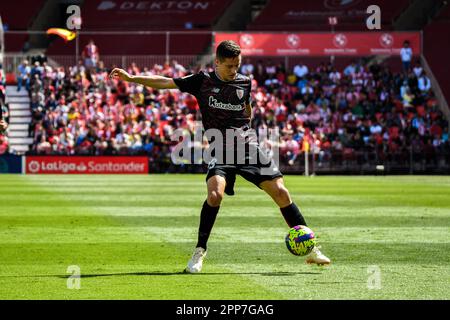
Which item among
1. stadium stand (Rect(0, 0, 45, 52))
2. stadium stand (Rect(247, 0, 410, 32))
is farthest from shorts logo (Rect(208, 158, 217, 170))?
stadium stand (Rect(247, 0, 410, 32))

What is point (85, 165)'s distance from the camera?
4297 centimetres

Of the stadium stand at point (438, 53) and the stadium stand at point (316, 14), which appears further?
the stadium stand at point (316, 14)

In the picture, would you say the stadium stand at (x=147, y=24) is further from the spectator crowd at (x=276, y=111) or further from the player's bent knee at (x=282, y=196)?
the player's bent knee at (x=282, y=196)

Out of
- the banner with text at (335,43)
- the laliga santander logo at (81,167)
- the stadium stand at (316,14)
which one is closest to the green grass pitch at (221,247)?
the laliga santander logo at (81,167)

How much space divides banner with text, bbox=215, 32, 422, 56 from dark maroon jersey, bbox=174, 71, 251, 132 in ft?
119

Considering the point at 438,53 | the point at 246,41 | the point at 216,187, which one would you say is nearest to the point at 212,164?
the point at 216,187

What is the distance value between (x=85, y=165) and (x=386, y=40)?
15.6 m

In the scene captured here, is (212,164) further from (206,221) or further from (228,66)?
(228,66)

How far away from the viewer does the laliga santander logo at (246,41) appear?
4709cm

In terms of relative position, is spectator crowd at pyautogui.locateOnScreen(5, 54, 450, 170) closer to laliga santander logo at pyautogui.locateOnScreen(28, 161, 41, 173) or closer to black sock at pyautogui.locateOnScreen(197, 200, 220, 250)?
laliga santander logo at pyautogui.locateOnScreen(28, 161, 41, 173)

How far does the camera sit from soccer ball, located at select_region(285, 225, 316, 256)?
37.8ft

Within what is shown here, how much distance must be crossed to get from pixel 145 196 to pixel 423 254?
14117mm

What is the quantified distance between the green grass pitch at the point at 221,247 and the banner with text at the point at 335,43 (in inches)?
827
